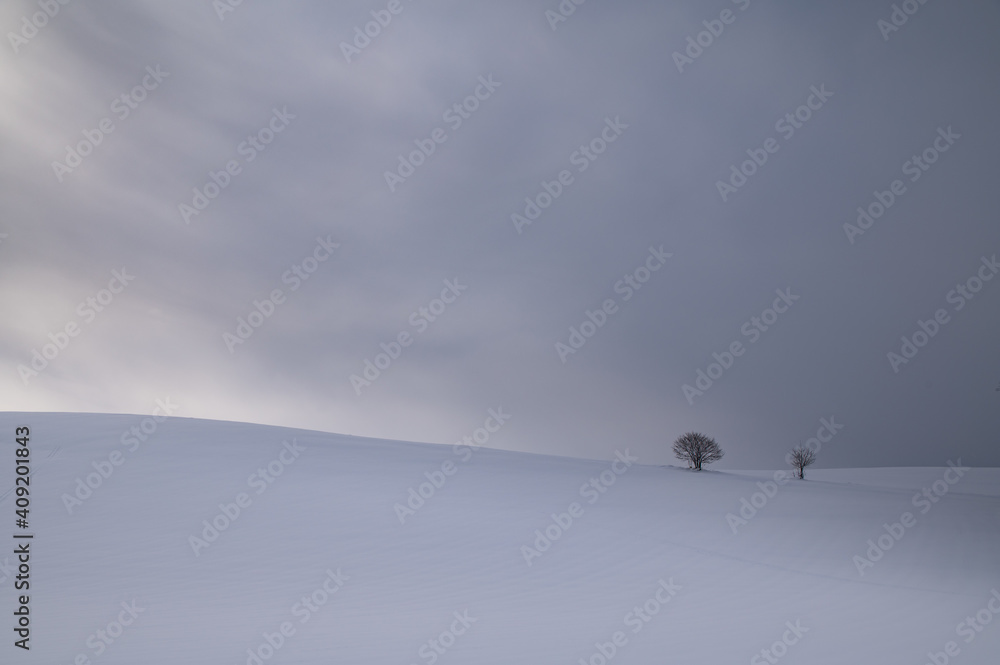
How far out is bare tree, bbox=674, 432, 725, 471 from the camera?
27.1 meters

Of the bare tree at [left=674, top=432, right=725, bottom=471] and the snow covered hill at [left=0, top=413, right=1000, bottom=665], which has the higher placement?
the bare tree at [left=674, top=432, right=725, bottom=471]

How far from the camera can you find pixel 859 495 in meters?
21.5

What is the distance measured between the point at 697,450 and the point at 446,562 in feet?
60.2

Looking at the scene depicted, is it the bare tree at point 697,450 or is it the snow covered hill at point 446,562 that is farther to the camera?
the bare tree at point 697,450

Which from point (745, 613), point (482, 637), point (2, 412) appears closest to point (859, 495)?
point (745, 613)

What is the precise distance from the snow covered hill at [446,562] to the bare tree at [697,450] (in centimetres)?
561

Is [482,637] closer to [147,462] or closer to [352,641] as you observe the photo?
[352,641]

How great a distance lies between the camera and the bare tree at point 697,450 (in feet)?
88.9

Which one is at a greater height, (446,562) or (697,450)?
(697,450)

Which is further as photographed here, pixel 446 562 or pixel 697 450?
pixel 697 450

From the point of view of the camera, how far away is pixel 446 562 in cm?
1189

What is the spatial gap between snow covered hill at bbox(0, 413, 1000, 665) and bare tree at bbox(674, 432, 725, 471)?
561cm

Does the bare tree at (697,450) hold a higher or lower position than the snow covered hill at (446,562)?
higher

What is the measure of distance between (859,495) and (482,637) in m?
18.8
